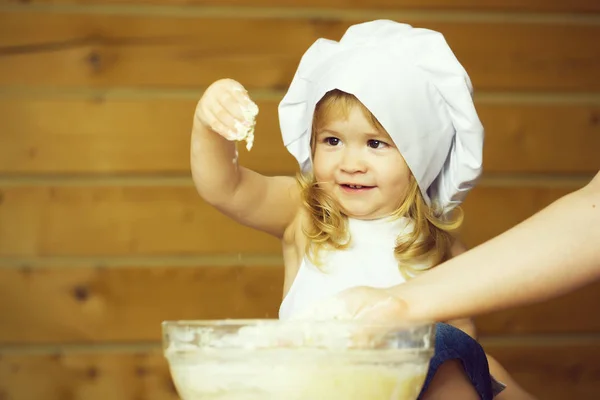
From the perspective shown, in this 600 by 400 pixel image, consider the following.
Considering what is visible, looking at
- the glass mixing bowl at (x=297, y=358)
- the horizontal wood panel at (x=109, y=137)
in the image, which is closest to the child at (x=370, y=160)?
the glass mixing bowl at (x=297, y=358)

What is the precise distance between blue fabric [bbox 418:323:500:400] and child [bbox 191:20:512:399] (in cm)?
28

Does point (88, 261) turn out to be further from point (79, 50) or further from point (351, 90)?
point (351, 90)

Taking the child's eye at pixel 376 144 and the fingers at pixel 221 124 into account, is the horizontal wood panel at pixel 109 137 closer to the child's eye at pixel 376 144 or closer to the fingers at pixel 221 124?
the child's eye at pixel 376 144

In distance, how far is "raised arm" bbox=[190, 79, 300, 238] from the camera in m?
1.10

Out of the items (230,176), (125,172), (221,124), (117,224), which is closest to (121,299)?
(117,224)

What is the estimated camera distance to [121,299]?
2182 millimetres

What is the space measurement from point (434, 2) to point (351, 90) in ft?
3.20

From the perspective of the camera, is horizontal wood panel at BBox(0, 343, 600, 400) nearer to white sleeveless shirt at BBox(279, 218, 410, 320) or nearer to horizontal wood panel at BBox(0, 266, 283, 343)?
horizontal wood panel at BBox(0, 266, 283, 343)

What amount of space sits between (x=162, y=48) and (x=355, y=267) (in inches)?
39.7

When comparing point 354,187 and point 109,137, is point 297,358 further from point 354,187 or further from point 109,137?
point 109,137

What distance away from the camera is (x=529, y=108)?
7.38 feet

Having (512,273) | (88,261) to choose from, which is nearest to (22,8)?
(88,261)

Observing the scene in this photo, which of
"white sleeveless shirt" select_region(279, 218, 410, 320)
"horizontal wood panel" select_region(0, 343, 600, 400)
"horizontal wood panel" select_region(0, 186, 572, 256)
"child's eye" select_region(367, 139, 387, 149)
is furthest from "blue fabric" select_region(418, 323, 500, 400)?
"horizontal wood panel" select_region(0, 343, 600, 400)

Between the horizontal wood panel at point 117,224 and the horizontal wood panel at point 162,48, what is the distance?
27 centimetres
